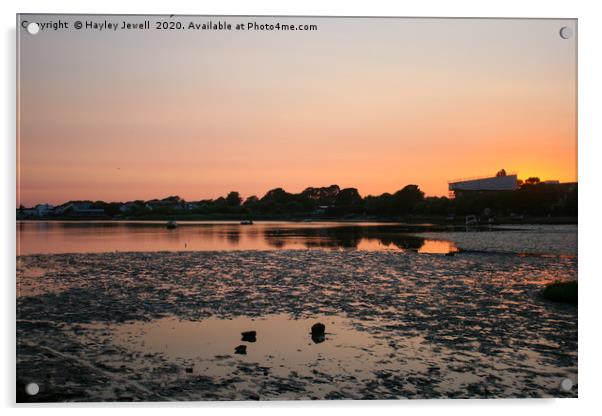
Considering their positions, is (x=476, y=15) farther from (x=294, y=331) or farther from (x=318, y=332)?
(x=294, y=331)

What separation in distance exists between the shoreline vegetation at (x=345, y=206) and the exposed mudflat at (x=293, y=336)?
46.9 inches

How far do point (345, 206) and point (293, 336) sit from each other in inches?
144

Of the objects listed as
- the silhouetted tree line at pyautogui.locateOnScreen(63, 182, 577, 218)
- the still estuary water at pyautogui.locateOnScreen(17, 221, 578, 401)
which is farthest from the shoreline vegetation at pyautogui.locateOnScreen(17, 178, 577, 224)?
the still estuary water at pyautogui.locateOnScreen(17, 221, 578, 401)

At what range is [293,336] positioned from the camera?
6.43m

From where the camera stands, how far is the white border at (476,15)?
5.32 meters

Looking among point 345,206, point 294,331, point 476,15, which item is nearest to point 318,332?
point 294,331

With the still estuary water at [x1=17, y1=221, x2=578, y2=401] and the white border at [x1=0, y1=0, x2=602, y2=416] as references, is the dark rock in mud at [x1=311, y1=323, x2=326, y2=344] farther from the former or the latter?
the white border at [x1=0, y1=0, x2=602, y2=416]

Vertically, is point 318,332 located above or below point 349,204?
below

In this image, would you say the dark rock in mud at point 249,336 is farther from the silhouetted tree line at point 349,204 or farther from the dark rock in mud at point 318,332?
the silhouetted tree line at point 349,204

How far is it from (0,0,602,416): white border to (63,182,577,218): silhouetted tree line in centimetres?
201

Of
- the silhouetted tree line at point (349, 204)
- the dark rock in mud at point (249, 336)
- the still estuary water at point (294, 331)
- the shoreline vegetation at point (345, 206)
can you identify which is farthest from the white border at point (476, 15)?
the dark rock in mud at point (249, 336)

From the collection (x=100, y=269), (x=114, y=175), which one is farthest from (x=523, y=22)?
(x=100, y=269)
